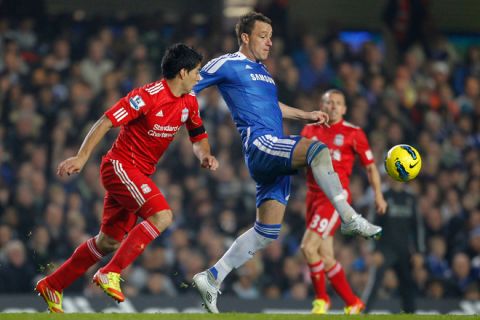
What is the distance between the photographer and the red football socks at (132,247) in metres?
8.09

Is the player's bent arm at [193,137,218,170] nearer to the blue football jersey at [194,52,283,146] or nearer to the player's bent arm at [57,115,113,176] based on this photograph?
the blue football jersey at [194,52,283,146]

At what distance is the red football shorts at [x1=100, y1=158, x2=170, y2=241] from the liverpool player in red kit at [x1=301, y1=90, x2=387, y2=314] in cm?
248

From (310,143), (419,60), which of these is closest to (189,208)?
(419,60)

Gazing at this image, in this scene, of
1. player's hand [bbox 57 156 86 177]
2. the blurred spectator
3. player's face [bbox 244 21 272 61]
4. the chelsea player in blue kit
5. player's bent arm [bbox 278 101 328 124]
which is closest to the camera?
player's hand [bbox 57 156 86 177]

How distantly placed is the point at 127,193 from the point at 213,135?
22.2ft

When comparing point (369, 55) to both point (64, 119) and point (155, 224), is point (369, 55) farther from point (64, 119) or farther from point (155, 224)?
point (155, 224)

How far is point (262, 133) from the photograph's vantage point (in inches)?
329

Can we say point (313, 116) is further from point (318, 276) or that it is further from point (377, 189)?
point (318, 276)

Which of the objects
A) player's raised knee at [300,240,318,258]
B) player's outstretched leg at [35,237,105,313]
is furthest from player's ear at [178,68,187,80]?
player's raised knee at [300,240,318,258]

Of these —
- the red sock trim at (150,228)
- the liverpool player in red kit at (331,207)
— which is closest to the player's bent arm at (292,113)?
the red sock trim at (150,228)

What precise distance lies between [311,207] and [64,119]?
504 cm

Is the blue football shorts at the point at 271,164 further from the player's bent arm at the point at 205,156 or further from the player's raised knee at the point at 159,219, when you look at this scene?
the player's raised knee at the point at 159,219

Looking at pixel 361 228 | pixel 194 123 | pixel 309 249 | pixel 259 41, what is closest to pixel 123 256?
pixel 194 123

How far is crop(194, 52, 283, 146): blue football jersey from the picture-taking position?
27.9 ft
